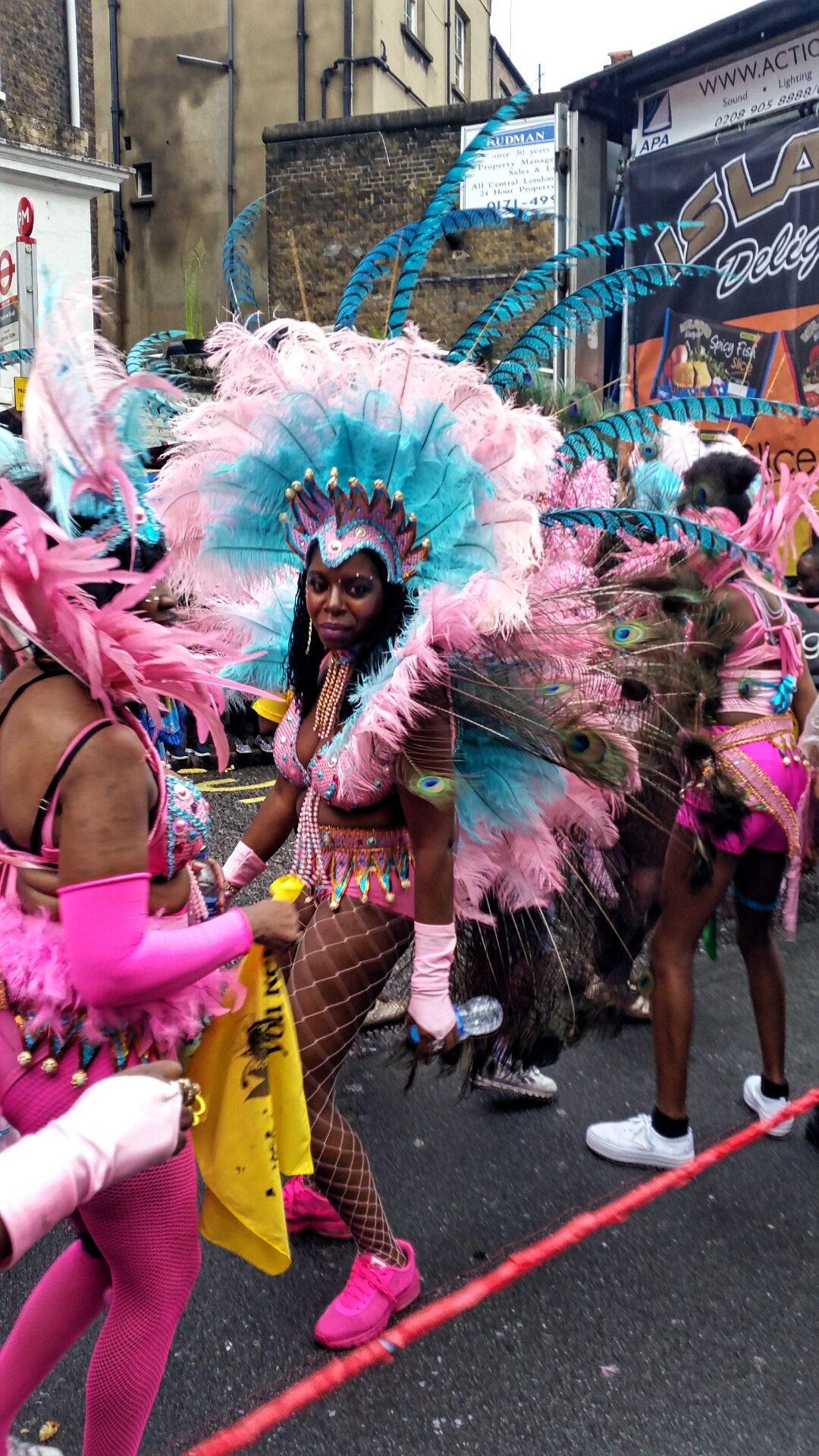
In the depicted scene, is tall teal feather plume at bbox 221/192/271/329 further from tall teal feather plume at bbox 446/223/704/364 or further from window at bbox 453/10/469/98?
window at bbox 453/10/469/98

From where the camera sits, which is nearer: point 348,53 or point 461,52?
point 348,53

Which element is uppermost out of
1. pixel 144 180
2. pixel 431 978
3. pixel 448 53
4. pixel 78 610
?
pixel 448 53

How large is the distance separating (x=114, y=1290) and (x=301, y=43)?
20.0 metres

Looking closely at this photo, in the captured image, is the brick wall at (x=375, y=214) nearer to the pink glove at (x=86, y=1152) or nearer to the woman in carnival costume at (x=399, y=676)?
the woman in carnival costume at (x=399, y=676)

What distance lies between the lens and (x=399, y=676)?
90.2 inches

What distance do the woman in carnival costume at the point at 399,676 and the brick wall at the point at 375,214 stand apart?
30.9 ft

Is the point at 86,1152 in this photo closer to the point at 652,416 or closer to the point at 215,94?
the point at 652,416

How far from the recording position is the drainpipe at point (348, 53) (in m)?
17.0

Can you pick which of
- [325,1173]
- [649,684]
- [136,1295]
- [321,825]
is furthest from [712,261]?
[136,1295]

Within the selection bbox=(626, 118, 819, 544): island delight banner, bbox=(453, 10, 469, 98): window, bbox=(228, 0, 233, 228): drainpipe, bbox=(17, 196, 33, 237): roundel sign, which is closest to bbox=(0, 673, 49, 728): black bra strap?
bbox=(17, 196, 33, 237): roundel sign

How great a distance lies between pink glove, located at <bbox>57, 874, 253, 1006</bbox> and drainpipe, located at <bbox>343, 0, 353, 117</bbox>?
59.6ft

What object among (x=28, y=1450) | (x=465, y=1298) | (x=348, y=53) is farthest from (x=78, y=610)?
(x=348, y=53)

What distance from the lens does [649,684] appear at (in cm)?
270

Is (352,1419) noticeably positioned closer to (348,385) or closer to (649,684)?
(649,684)
